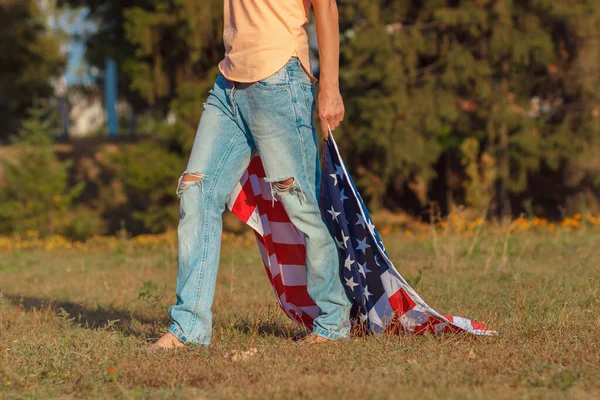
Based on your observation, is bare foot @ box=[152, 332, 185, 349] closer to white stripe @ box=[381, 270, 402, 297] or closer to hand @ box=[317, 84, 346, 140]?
white stripe @ box=[381, 270, 402, 297]

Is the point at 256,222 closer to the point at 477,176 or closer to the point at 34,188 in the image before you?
the point at 477,176

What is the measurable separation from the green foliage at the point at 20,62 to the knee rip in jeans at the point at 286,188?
2142 centimetres

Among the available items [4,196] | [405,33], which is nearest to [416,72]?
[405,33]

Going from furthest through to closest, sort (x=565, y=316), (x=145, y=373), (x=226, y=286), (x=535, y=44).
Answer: (x=535, y=44), (x=226, y=286), (x=565, y=316), (x=145, y=373)

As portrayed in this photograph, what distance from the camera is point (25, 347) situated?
4.21 meters

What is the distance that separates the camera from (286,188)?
4.04 metres

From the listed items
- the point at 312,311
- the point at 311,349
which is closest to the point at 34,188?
the point at 312,311

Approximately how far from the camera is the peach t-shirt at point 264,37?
398 centimetres

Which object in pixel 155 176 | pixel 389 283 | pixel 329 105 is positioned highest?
pixel 329 105

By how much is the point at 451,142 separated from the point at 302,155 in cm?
1143

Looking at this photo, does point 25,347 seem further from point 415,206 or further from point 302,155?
point 415,206

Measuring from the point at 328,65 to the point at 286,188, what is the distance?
581 millimetres

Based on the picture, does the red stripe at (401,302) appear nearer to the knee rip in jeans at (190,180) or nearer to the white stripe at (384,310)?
the white stripe at (384,310)

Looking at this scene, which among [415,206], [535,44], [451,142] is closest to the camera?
[535,44]
